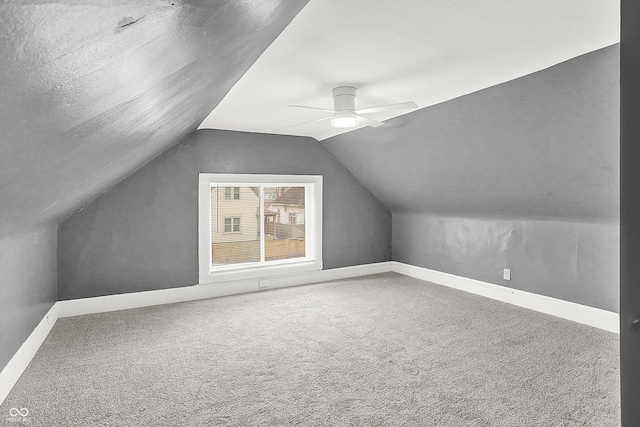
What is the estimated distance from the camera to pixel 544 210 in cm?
384

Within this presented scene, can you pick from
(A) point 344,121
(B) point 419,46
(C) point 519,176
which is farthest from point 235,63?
(C) point 519,176

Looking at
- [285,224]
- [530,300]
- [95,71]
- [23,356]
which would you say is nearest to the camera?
[95,71]

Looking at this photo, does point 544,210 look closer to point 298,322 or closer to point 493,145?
point 493,145

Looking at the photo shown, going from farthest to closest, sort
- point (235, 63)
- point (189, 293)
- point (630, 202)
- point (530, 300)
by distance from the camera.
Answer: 1. point (189, 293)
2. point (530, 300)
3. point (235, 63)
4. point (630, 202)

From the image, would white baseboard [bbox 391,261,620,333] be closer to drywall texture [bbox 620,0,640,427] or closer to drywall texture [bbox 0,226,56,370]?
drywall texture [bbox 620,0,640,427]

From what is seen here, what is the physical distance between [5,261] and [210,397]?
1.53 meters

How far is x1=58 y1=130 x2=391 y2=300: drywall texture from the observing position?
3.95m

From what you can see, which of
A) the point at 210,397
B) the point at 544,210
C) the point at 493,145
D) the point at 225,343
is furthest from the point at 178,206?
the point at 544,210

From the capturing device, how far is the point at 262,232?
511 cm

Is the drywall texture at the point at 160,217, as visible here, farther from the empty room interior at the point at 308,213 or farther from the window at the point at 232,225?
the window at the point at 232,225

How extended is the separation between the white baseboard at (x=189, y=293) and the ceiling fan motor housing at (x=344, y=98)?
269 cm

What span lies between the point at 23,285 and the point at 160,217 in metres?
1.72

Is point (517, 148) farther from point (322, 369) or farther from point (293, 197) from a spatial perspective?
point (293, 197)

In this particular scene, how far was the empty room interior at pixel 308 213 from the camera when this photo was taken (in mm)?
1488
